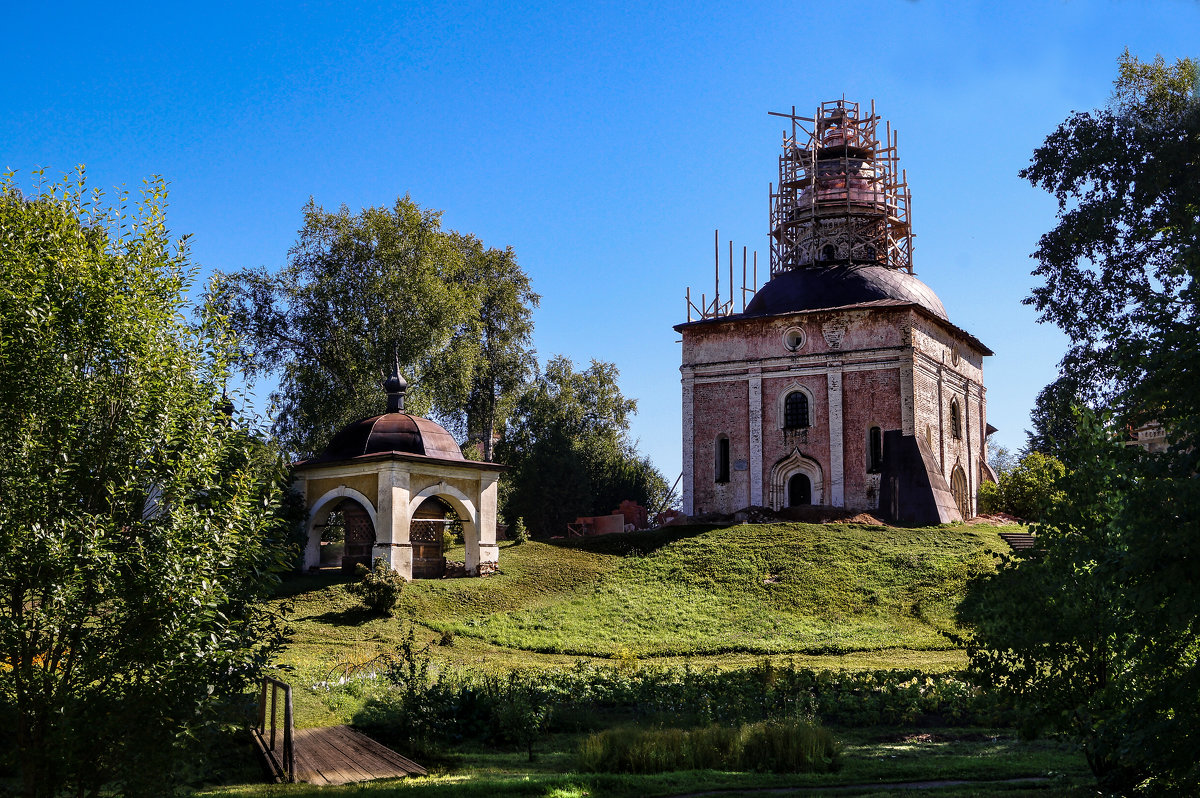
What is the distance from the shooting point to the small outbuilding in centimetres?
2753

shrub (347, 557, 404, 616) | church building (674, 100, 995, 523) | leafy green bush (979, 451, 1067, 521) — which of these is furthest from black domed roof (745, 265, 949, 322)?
shrub (347, 557, 404, 616)

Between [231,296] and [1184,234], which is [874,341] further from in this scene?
[1184,234]

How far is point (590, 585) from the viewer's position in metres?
28.5

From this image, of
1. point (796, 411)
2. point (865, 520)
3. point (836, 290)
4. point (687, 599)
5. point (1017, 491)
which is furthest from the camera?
point (836, 290)

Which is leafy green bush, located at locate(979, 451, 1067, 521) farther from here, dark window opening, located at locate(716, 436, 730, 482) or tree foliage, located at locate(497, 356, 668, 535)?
tree foliage, located at locate(497, 356, 668, 535)

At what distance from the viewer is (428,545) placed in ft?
97.6

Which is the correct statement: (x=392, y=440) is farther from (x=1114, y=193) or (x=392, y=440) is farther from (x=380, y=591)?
(x=1114, y=193)

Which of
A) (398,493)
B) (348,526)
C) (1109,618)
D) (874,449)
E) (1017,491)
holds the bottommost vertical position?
(1109,618)

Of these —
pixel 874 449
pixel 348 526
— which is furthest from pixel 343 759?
pixel 874 449

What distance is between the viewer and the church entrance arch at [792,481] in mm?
38156

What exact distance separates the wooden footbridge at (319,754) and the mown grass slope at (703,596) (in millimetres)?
8703

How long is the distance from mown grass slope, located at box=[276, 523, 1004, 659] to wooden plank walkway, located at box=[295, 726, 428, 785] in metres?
8.56

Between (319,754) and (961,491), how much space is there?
33.0m

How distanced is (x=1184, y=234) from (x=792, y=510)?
28480 mm
